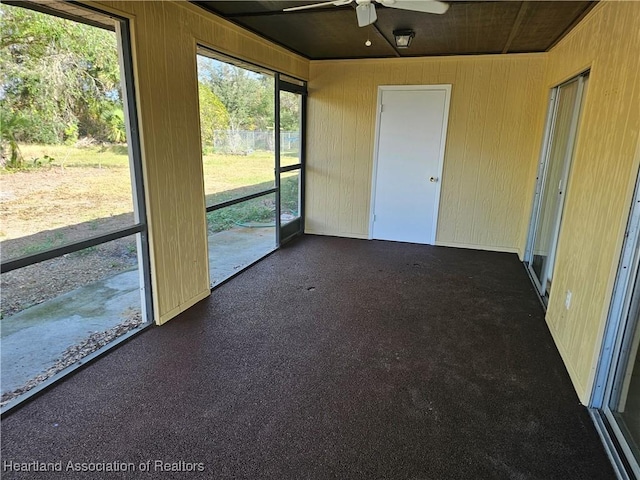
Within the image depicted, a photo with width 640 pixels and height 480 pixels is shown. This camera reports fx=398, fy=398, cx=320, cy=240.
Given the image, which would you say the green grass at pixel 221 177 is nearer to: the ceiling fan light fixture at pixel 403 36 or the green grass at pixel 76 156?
the green grass at pixel 76 156

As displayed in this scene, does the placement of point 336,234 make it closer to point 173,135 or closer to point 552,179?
point 552,179

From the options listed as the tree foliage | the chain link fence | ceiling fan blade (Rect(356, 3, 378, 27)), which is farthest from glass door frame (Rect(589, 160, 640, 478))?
the chain link fence

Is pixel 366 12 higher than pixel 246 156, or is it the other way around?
pixel 366 12

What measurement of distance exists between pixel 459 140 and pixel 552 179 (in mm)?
1361

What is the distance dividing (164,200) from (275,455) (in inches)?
75.9

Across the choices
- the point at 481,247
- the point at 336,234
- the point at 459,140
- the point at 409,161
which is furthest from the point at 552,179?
the point at 336,234

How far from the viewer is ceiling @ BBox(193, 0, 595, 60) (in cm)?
297

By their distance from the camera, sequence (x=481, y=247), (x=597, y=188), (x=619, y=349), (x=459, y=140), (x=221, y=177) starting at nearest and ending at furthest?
(x=619, y=349) → (x=597, y=188) → (x=221, y=177) → (x=459, y=140) → (x=481, y=247)

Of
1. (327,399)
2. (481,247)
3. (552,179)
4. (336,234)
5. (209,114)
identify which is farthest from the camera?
(336,234)

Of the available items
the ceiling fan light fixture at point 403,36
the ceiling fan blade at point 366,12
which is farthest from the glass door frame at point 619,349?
the ceiling fan light fixture at point 403,36

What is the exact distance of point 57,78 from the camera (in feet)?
6.98

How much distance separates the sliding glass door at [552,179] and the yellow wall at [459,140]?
36 centimetres

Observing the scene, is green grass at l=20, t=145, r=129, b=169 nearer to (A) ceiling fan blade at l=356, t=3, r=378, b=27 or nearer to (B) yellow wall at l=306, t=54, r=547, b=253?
(A) ceiling fan blade at l=356, t=3, r=378, b=27

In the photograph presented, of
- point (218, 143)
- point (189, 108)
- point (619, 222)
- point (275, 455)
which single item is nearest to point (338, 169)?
point (218, 143)
